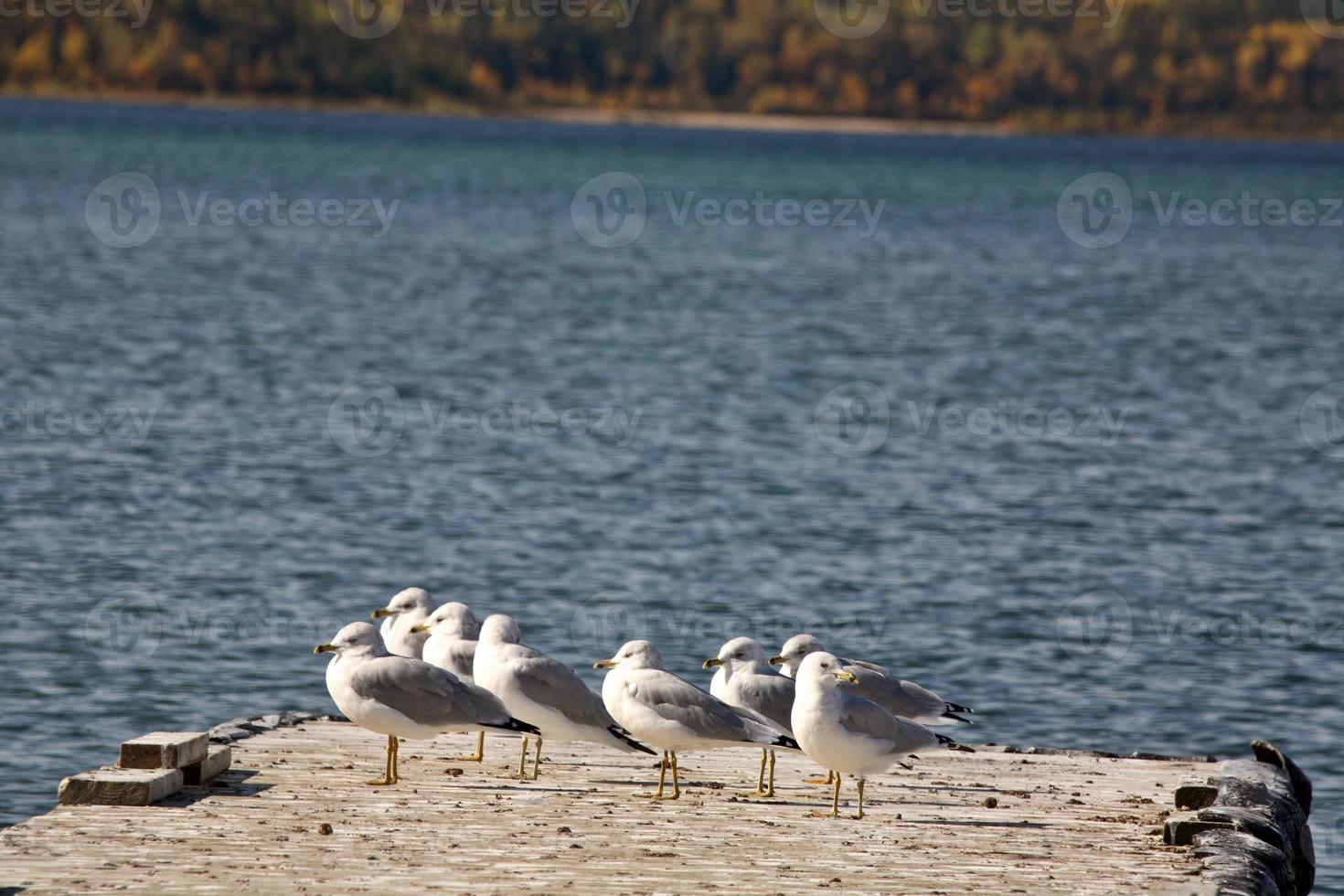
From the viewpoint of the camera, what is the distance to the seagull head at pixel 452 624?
1478 centimetres

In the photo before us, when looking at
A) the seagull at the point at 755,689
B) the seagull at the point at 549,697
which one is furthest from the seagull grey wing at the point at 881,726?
the seagull at the point at 549,697

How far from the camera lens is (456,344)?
51031 millimetres

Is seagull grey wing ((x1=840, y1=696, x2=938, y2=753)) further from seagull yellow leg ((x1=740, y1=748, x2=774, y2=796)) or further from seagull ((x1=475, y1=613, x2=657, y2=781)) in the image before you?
seagull ((x1=475, y1=613, x2=657, y2=781))

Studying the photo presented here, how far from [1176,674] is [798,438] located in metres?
15.8

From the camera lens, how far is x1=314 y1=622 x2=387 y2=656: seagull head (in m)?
13.5

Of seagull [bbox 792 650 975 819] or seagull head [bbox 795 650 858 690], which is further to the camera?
seagull head [bbox 795 650 858 690]

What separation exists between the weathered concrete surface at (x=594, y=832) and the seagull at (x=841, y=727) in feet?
1.34

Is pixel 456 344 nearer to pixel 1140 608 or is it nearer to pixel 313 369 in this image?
pixel 313 369

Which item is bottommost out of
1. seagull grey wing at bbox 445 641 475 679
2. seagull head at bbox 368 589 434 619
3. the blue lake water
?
seagull grey wing at bbox 445 641 475 679

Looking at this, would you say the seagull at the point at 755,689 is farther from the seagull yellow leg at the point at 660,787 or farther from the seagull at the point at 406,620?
the seagull at the point at 406,620

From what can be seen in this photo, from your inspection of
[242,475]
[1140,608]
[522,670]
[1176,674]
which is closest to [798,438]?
[242,475]

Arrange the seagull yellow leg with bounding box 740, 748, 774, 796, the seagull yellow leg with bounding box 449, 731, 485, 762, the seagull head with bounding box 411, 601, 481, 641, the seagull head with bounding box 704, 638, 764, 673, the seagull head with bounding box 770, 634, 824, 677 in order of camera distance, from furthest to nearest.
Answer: the seagull head with bounding box 411, 601, 481, 641 → the seagull yellow leg with bounding box 449, 731, 485, 762 → the seagull head with bounding box 770, 634, 824, 677 → the seagull head with bounding box 704, 638, 764, 673 → the seagull yellow leg with bounding box 740, 748, 774, 796

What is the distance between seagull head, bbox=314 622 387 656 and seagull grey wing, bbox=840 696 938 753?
10.6ft

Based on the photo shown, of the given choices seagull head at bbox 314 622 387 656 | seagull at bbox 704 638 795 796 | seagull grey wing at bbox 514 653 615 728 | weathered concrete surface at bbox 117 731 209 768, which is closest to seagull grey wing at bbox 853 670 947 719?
seagull at bbox 704 638 795 796
